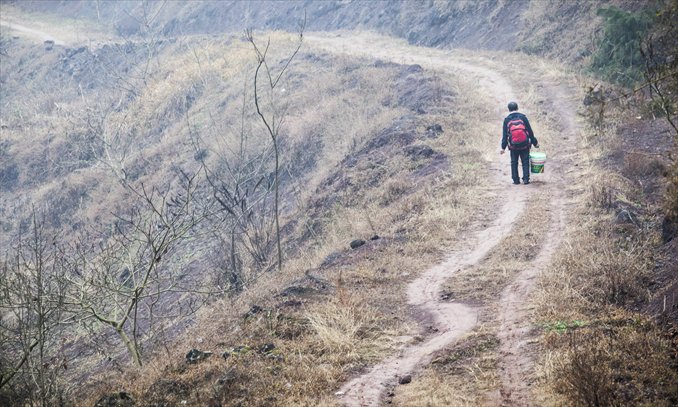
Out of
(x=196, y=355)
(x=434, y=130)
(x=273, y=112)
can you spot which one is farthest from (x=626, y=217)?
(x=434, y=130)

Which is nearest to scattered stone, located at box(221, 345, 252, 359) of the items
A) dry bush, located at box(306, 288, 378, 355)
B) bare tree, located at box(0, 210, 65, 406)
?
dry bush, located at box(306, 288, 378, 355)

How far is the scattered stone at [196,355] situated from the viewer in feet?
24.1

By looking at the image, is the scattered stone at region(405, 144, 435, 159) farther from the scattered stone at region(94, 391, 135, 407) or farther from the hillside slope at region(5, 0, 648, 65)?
the scattered stone at region(94, 391, 135, 407)

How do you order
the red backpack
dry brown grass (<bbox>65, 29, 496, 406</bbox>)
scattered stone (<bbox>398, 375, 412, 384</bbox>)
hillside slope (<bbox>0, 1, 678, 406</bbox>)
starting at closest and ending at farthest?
1. scattered stone (<bbox>398, 375, 412, 384</bbox>)
2. hillside slope (<bbox>0, 1, 678, 406</bbox>)
3. dry brown grass (<bbox>65, 29, 496, 406</bbox>)
4. the red backpack

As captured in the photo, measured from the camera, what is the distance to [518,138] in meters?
13.1

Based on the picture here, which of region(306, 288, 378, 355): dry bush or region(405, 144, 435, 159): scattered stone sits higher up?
region(405, 144, 435, 159): scattered stone

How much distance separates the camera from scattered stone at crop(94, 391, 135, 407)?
659 cm

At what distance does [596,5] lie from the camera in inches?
1034

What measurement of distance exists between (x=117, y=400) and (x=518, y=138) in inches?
374

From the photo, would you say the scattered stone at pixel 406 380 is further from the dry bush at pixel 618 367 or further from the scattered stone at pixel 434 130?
the scattered stone at pixel 434 130

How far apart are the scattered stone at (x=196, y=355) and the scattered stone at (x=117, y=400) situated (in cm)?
83

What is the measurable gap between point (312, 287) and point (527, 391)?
439 cm

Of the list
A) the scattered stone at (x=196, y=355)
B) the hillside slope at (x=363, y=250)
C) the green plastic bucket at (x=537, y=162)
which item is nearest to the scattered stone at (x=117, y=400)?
the hillside slope at (x=363, y=250)

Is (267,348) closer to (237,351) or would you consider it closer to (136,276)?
(237,351)
